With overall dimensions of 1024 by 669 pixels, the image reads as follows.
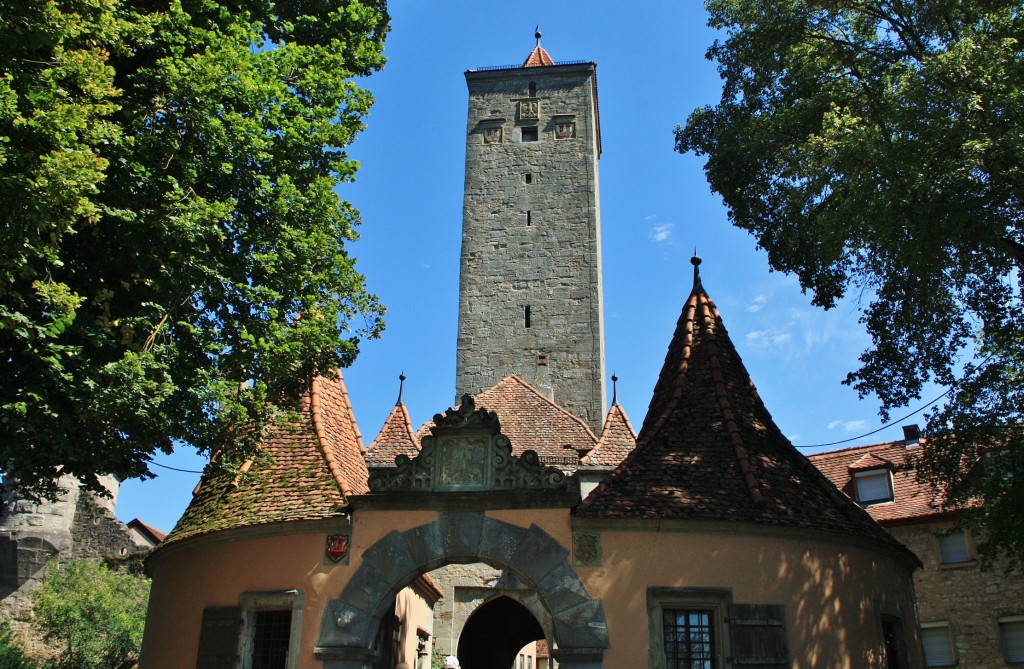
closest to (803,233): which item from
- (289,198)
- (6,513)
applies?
(289,198)

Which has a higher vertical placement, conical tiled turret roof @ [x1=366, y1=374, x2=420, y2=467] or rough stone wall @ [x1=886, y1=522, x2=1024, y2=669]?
conical tiled turret roof @ [x1=366, y1=374, x2=420, y2=467]

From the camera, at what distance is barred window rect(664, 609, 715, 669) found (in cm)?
1085

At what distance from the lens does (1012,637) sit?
21781mm

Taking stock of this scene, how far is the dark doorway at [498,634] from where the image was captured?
2083cm

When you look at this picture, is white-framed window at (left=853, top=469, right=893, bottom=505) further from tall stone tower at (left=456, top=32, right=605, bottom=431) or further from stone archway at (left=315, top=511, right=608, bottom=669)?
stone archway at (left=315, top=511, right=608, bottom=669)

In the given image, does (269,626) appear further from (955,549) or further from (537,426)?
(955,549)

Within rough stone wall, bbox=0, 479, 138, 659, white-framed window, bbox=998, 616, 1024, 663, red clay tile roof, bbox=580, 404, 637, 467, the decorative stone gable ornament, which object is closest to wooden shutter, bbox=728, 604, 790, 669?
the decorative stone gable ornament

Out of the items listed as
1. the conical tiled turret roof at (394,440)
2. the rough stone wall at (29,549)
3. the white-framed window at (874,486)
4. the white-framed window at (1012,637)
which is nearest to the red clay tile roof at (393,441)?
the conical tiled turret roof at (394,440)

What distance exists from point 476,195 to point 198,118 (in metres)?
20.8

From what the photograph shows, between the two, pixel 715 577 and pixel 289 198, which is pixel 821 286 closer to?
pixel 715 577

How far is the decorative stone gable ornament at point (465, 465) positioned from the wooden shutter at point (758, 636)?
2775 millimetres

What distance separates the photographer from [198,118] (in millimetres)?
10102

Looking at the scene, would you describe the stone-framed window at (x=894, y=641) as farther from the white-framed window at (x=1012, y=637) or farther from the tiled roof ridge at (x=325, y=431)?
the white-framed window at (x=1012, y=637)

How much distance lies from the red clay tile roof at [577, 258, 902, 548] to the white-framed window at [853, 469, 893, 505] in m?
13.5
